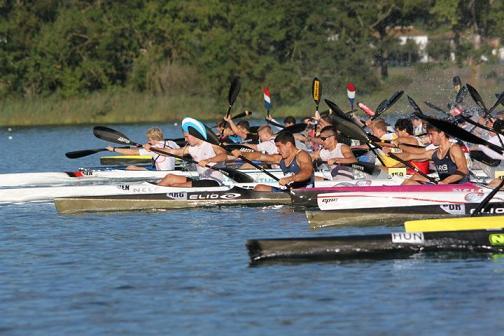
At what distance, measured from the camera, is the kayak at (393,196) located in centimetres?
1797

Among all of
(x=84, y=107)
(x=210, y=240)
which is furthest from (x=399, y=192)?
(x=84, y=107)

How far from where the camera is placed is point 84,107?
64062 mm

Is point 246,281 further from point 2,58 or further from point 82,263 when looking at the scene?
point 2,58

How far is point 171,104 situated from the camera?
64.5 meters

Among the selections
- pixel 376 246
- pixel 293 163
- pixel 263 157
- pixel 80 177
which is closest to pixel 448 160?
pixel 293 163

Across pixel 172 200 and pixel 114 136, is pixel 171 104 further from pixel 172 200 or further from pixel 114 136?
pixel 172 200

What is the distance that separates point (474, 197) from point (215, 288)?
5135 millimetres

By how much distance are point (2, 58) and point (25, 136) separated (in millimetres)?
15600

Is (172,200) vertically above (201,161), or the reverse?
(201,161)

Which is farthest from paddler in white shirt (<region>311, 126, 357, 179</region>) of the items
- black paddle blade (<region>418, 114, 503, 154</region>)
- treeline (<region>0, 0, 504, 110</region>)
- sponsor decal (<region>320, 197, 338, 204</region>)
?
treeline (<region>0, 0, 504, 110</region>)

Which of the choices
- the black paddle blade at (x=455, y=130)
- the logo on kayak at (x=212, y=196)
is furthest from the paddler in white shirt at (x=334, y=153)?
→ the black paddle blade at (x=455, y=130)

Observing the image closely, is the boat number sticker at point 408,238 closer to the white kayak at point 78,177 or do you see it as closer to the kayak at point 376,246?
the kayak at point 376,246

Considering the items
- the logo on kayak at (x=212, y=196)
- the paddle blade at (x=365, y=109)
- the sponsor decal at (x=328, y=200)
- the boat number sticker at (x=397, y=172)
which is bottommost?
the logo on kayak at (x=212, y=196)

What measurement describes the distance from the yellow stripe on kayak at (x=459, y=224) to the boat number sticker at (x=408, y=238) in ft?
0.43
